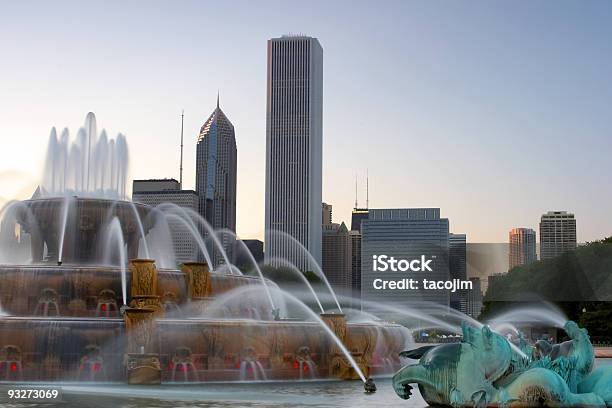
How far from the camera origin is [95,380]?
1204 inches

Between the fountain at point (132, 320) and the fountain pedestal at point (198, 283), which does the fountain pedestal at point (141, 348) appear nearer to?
the fountain at point (132, 320)

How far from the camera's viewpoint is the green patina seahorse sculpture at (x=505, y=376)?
66.6 ft

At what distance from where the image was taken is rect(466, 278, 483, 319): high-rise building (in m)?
120

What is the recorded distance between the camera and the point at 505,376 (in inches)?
835

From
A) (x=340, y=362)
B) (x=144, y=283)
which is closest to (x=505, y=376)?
(x=340, y=362)

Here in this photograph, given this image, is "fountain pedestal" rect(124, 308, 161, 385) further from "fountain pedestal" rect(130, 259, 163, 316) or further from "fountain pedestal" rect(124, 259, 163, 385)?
"fountain pedestal" rect(130, 259, 163, 316)

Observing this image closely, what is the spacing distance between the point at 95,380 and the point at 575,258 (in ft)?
218

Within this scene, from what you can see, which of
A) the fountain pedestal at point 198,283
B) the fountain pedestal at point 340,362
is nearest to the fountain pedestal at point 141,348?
the fountain pedestal at point 198,283

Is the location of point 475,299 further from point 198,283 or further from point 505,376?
A: point 505,376

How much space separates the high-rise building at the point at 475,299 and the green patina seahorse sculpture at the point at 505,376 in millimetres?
93947

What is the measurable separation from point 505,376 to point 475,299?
110665mm

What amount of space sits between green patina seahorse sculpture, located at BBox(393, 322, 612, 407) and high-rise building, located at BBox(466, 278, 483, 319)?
93.9m

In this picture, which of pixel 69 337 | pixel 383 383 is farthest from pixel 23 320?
pixel 383 383

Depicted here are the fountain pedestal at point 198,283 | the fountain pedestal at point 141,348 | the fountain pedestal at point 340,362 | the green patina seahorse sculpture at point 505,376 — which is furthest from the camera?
the fountain pedestal at point 198,283
